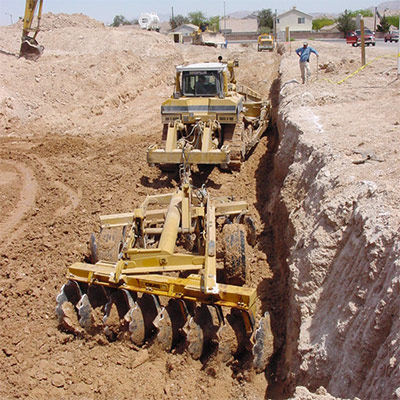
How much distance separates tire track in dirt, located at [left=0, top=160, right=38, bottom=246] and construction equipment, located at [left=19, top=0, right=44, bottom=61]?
11186mm

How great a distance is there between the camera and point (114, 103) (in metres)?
20.6

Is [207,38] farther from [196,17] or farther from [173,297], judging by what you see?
[196,17]

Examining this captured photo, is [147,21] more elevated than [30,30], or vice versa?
[147,21]

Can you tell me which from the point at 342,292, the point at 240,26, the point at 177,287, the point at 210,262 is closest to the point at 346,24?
the point at 240,26

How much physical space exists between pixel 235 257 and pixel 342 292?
1863 mm

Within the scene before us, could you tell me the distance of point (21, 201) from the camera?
10375 millimetres

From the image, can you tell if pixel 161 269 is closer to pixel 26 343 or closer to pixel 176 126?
pixel 26 343

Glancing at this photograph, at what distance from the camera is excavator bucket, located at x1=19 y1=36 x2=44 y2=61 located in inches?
869

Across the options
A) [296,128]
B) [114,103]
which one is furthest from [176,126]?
[114,103]

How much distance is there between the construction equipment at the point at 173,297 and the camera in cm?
517

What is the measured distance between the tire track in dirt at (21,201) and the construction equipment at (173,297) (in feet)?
11.1

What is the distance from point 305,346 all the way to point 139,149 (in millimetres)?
9553

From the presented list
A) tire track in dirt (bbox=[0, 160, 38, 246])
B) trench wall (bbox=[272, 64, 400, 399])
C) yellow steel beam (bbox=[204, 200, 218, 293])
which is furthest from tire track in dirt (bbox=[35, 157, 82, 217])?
trench wall (bbox=[272, 64, 400, 399])

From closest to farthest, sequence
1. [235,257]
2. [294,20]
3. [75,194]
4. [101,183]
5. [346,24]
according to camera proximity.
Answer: [235,257]
[75,194]
[101,183]
[346,24]
[294,20]
